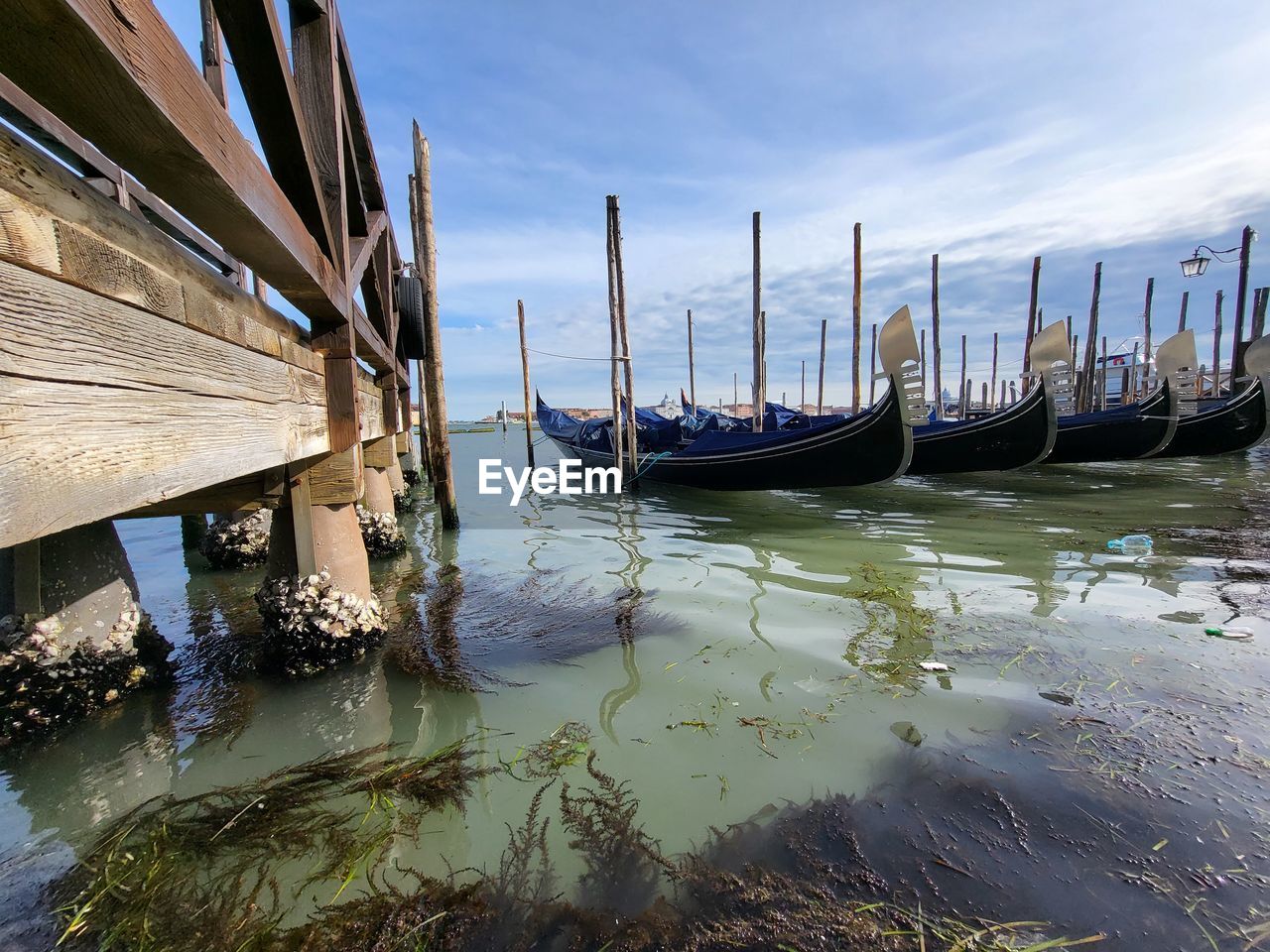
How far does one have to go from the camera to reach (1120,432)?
11828mm

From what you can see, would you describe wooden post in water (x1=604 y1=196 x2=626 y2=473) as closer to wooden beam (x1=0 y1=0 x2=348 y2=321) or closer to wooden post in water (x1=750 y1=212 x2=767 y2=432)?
wooden post in water (x1=750 y1=212 x2=767 y2=432)

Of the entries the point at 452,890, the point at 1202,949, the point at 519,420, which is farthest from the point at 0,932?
the point at 519,420

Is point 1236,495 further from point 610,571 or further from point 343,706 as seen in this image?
point 343,706

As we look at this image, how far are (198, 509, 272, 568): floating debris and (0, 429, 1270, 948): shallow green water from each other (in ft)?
0.87

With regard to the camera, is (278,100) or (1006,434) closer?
(278,100)

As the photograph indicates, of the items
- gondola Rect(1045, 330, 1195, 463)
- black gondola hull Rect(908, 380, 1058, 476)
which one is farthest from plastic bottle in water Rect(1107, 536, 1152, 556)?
gondola Rect(1045, 330, 1195, 463)

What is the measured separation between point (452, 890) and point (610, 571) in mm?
3634

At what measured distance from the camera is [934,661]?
9.37ft

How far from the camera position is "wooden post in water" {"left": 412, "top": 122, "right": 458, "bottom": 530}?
24.6 ft

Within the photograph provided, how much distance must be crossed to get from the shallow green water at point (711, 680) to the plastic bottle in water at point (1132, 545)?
153mm

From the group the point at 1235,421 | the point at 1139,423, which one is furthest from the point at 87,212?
the point at 1235,421

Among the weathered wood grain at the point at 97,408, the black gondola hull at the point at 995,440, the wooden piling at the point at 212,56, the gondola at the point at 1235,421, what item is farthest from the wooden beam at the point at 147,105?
the gondola at the point at 1235,421

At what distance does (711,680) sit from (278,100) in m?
3.11

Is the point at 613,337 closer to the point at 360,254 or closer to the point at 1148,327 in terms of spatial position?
the point at 360,254
